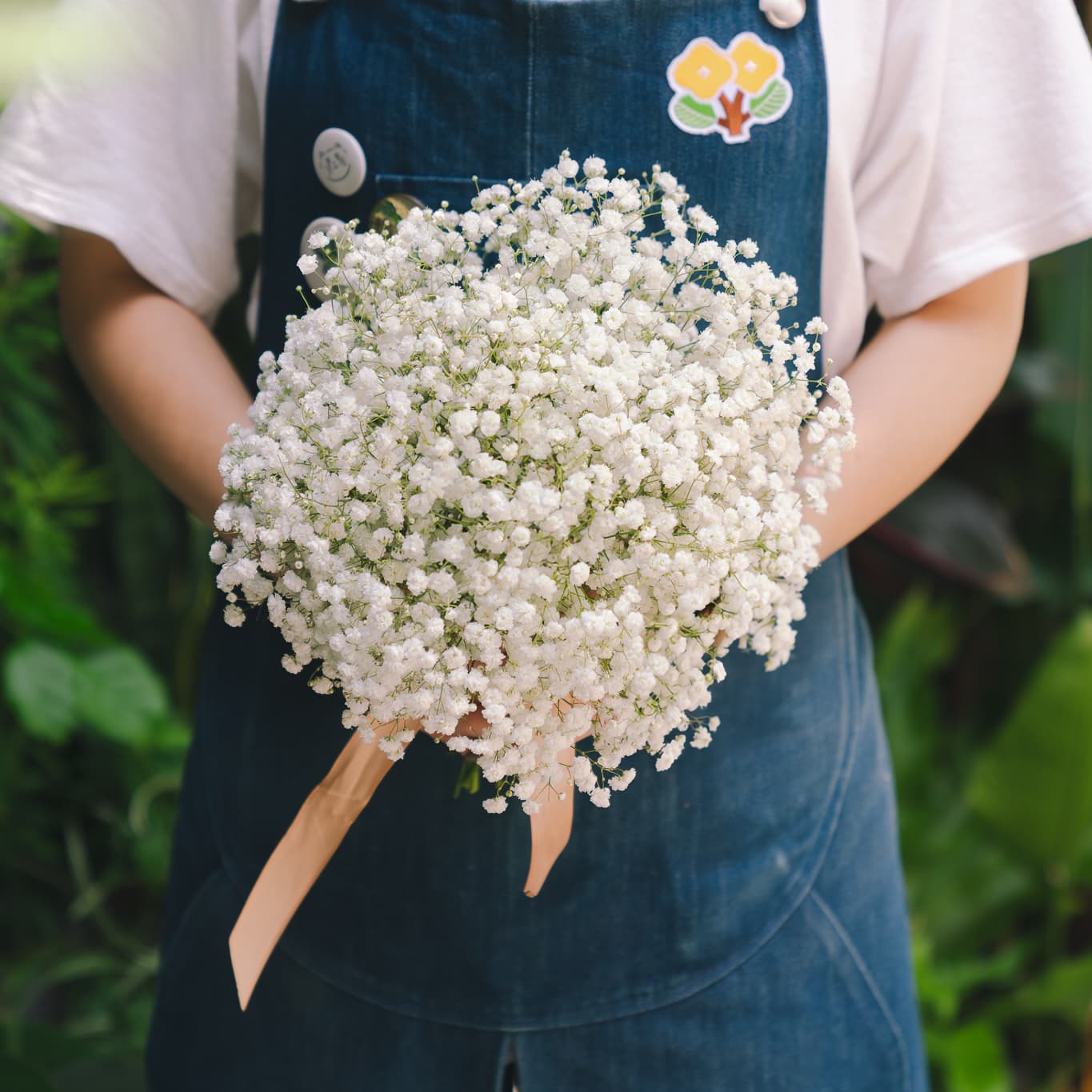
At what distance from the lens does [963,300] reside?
29.8 inches

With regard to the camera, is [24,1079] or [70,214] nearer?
[70,214]

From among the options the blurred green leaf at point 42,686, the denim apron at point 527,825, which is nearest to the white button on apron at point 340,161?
the denim apron at point 527,825

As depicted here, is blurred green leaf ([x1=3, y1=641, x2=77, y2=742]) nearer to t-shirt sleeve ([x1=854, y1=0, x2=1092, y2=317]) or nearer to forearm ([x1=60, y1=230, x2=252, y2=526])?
forearm ([x1=60, y1=230, x2=252, y2=526])

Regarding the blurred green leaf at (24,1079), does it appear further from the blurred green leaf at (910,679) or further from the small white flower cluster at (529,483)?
the blurred green leaf at (910,679)

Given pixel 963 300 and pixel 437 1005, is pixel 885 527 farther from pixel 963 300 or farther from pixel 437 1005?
pixel 437 1005

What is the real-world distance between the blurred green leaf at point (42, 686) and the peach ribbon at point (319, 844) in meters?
0.71

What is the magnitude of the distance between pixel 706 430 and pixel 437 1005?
47cm

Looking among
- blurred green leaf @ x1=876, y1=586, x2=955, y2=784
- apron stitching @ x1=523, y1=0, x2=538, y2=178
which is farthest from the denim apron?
blurred green leaf @ x1=876, y1=586, x2=955, y2=784

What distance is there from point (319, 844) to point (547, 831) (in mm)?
146

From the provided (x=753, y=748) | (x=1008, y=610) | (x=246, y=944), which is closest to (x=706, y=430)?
(x=753, y=748)

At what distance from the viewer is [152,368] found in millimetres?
757

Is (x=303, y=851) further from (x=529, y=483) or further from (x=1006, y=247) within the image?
(x=1006, y=247)

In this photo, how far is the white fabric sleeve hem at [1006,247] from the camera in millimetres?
699

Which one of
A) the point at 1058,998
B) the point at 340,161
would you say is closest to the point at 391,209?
the point at 340,161
